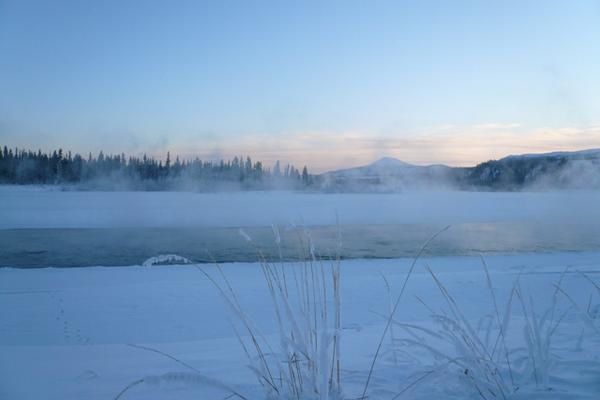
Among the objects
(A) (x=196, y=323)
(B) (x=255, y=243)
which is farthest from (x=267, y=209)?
(A) (x=196, y=323)

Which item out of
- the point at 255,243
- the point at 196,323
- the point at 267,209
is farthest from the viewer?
the point at 267,209

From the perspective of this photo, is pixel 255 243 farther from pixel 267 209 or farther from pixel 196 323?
pixel 267 209

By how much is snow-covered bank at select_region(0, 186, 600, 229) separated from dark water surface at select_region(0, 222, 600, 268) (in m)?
1.56

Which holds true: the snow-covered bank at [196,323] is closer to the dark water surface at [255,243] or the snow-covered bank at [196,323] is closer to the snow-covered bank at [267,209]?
the dark water surface at [255,243]

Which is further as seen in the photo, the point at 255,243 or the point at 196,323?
the point at 255,243

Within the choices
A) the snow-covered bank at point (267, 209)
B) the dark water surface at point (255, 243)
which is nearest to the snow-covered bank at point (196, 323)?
the dark water surface at point (255, 243)

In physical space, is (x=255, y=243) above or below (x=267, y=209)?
below

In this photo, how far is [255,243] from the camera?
10.5m

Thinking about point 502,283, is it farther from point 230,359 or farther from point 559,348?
point 230,359

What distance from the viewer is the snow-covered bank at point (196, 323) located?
206 cm

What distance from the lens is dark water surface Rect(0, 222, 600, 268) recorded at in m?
9.13

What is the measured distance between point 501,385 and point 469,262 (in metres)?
6.62

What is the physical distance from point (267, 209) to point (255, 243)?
9462 mm

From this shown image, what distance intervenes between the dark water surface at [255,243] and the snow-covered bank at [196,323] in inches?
59.5
